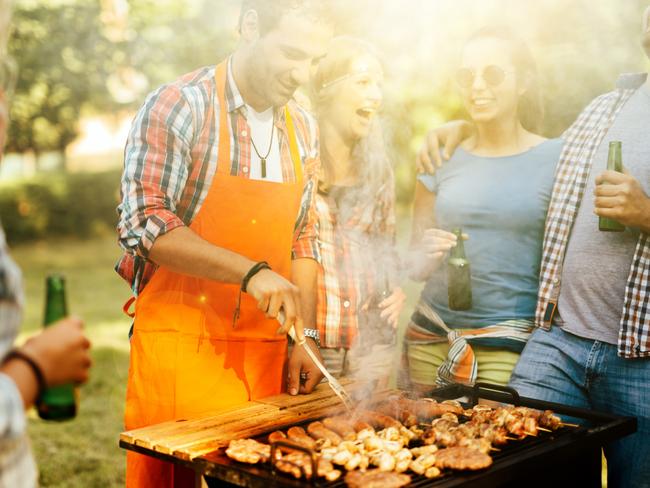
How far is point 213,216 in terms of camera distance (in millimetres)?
3127

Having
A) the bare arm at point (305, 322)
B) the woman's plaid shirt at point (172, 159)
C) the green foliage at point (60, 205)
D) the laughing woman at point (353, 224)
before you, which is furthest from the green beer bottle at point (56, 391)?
the green foliage at point (60, 205)

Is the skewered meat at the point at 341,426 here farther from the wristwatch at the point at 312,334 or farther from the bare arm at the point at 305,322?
the wristwatch at the point at 312,334

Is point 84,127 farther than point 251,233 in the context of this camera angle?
Yes

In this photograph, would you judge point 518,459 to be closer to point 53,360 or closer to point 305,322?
point 305,322

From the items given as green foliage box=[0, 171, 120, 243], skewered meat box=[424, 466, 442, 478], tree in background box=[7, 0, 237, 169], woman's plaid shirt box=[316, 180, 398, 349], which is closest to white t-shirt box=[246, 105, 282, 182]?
woman's plaid shirt box=[316, 180, 398, 349]

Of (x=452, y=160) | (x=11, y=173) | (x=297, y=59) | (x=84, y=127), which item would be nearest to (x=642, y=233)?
(x=452, y=160)

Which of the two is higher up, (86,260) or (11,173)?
(11,173)

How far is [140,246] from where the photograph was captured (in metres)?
2.90

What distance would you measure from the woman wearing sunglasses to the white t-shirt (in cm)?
94

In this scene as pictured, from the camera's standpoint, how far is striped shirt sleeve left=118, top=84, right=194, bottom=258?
2.88m

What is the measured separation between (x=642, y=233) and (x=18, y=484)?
8.67ft

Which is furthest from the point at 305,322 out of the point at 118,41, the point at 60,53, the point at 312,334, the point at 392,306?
the point at 60,53

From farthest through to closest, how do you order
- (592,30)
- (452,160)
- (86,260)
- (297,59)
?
1. (86,260)
2. (592,30)
3. (452,160)
4. (297,59)

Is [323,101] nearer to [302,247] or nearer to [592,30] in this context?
[302,247]
